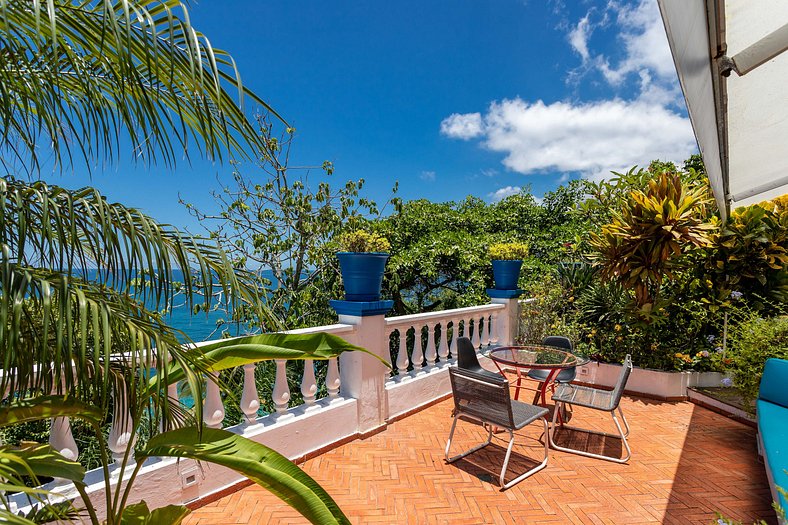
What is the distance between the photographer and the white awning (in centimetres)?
146

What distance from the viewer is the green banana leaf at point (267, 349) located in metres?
1.81

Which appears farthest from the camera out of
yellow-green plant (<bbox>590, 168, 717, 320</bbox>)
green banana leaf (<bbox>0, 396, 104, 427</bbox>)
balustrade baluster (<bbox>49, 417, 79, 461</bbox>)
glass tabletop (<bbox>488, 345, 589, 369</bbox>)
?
yellow-green plant (<bbox>590, 168, 717, 320</bbox>)

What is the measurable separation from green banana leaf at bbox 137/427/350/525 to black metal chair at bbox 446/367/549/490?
1.96 m

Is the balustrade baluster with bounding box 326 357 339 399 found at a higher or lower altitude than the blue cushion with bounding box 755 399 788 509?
higher

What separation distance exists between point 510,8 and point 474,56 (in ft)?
16.1

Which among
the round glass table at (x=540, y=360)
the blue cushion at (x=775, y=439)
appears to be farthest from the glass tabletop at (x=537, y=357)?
the blue cushion at (x=775, y=439)

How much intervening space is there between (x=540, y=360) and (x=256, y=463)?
145 inches

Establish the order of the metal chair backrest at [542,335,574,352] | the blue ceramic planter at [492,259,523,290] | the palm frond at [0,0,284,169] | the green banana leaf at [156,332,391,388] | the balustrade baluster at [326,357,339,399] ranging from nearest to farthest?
1. the palm frond at [0,0,284,169]
2. the green banana leaf at [156,332,391,388]
3. the balustrade baluster at [326,357,339,399]
4. the metal chair backrest at [542,335,574,352]
5. the blue ceramic planter at [492,259,523,290]

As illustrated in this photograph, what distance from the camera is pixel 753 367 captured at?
4.24 metres

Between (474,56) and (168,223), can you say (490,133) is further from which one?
(168,223)

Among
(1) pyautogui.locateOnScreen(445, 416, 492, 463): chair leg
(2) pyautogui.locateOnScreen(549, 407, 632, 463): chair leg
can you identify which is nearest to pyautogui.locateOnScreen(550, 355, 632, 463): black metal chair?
(2) pyautogui.locateOnScreen(549, 407, 632, 463): chair leg

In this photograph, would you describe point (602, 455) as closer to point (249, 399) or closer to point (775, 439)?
point (775, 439)

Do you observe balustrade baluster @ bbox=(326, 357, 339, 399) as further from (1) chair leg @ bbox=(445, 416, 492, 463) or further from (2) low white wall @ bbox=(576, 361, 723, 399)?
(2) low white wall @ bbox=(576, 361, 723, 399)

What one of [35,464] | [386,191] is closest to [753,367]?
[35,464]
